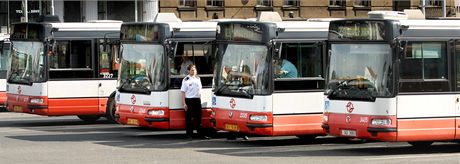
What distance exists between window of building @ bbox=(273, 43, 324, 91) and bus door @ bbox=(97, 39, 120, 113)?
7145mm

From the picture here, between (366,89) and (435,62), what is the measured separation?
130 cm

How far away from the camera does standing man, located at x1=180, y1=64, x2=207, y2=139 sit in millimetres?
21797

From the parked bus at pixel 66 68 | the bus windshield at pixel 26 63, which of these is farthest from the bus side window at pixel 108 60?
the bus windshield at pixel 26 63

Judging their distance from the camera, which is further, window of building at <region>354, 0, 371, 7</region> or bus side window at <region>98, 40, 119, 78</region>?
window of building at <region>354, 0, 371, 7</region>

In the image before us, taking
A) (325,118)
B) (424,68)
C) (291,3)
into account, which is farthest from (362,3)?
(424,68)

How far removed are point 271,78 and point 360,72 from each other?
2009 mm

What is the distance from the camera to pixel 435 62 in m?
18.9

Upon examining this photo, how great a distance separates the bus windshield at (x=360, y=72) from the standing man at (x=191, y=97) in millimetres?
3368

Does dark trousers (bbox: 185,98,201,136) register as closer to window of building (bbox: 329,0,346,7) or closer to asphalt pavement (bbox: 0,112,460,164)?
asphalt pavement (bbox: 0,112,460,164)

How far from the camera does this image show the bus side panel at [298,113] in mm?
20266

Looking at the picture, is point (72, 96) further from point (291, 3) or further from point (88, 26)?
point (291, 3)

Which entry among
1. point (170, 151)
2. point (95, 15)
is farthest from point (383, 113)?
point (95, 15)

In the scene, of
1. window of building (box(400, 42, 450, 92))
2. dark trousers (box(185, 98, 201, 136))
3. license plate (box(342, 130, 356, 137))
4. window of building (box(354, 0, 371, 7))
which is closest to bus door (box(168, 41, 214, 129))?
dark trousers (box(185, 98, 201, 136))

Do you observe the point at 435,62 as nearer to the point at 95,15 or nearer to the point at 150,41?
the point at 150,41
